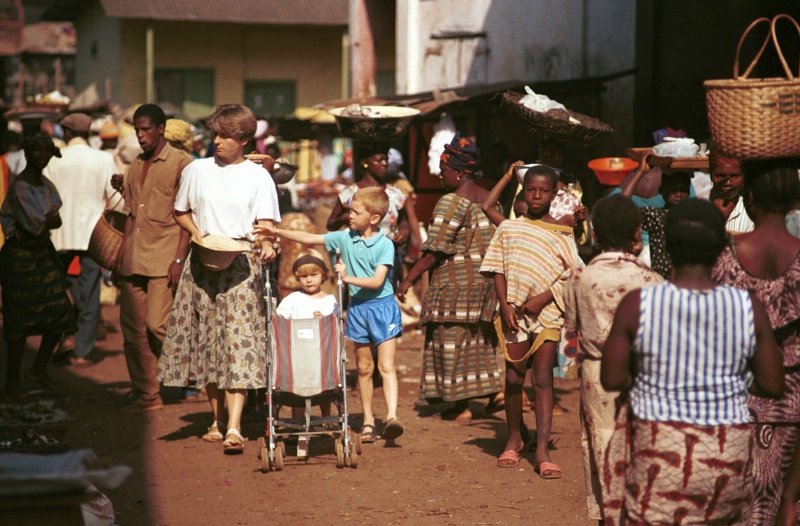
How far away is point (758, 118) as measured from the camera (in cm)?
578

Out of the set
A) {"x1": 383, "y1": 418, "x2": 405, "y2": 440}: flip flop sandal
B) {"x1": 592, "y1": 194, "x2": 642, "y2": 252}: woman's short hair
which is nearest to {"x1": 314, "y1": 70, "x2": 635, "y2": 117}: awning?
{"x1": 383, "y1": 418, "x2": 405, "y2": 440}: flip flop sandal

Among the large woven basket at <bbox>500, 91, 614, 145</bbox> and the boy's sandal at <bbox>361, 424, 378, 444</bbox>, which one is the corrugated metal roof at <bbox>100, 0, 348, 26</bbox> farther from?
the boy's sandal at <bbox>361, 424, 378, 444</bbox>

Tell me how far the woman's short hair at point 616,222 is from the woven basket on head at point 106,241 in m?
5.11

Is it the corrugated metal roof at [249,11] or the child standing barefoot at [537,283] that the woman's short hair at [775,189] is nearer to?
the child standing barefoot at [537,283]

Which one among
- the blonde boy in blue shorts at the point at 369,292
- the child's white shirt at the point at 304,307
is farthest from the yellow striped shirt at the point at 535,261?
the child's white shirt at the point at 304,307

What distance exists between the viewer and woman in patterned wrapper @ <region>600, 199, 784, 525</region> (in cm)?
458

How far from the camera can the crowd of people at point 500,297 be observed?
15.2 feet

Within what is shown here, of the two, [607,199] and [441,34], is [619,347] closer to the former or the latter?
[607,199]

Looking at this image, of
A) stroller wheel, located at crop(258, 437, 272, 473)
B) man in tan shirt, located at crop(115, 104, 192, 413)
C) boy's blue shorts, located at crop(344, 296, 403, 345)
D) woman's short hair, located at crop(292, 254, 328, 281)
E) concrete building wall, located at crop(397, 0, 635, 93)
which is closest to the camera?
stroller wheel, located at crop(258, 437, 272, 473)

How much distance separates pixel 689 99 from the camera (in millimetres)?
12891

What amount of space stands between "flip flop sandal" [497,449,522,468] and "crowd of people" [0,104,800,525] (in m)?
0.02

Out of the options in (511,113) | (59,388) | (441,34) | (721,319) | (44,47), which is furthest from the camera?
(44,47)

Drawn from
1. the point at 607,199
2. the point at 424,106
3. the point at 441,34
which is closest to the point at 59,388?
the point at 424,106

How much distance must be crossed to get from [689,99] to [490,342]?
4500 mm
